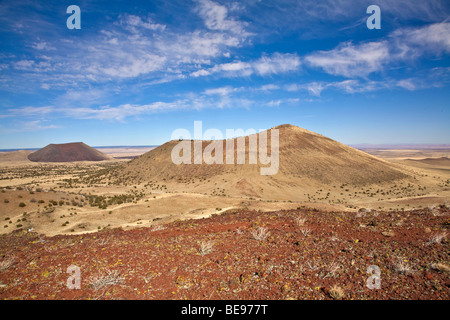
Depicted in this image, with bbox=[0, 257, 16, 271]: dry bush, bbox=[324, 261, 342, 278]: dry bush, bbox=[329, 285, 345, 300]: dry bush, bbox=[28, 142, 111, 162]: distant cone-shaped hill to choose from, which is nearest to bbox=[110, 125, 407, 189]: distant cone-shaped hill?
bbox=[324, 261, 342, 278]: dry bush

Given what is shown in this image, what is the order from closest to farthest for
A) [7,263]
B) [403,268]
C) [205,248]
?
1. [403,268]
2. [7,263]
3. [205,248]

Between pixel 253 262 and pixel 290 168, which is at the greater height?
pixel 290 168

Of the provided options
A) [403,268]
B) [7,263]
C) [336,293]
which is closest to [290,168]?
[403,268]

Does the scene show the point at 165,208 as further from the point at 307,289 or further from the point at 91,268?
the point at 307,289

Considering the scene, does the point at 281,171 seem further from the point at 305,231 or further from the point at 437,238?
the point at 437,238

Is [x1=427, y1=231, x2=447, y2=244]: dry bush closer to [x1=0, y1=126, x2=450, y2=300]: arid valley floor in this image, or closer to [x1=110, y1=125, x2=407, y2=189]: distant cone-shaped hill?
[x1=0, y1=126, x2=450, y2=300]: arid valley floor

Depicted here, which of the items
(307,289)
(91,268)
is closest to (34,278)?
(91,268)

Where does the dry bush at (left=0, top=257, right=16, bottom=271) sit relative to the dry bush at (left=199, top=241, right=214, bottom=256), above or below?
below
